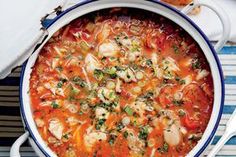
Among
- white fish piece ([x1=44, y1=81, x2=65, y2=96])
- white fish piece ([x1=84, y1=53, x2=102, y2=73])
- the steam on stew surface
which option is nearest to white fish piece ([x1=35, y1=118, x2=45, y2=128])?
the steam on stew surface

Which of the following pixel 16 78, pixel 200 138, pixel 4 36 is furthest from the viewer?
pixel 16 78

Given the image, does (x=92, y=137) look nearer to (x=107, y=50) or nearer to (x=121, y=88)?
(x=121, y=88)

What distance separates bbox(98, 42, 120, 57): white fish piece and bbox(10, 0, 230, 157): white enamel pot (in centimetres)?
12

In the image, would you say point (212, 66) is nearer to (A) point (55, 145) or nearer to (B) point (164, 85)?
(B) point (164, 85)

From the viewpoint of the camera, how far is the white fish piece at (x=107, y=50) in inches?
99.6

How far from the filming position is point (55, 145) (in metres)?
2.44

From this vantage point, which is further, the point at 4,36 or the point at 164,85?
the point at 164,85

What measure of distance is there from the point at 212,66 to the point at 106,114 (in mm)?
368

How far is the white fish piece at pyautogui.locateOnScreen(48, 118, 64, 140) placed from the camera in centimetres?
244

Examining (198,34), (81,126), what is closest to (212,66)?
(198,34)

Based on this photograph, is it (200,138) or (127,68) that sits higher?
(127,68)

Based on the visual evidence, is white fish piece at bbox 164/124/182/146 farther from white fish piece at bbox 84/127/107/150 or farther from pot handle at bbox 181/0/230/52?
pot handle at bbox 181/0/230/52

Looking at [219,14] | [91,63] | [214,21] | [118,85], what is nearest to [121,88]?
[118,85]

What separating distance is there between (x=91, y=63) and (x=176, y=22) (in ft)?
1.00
